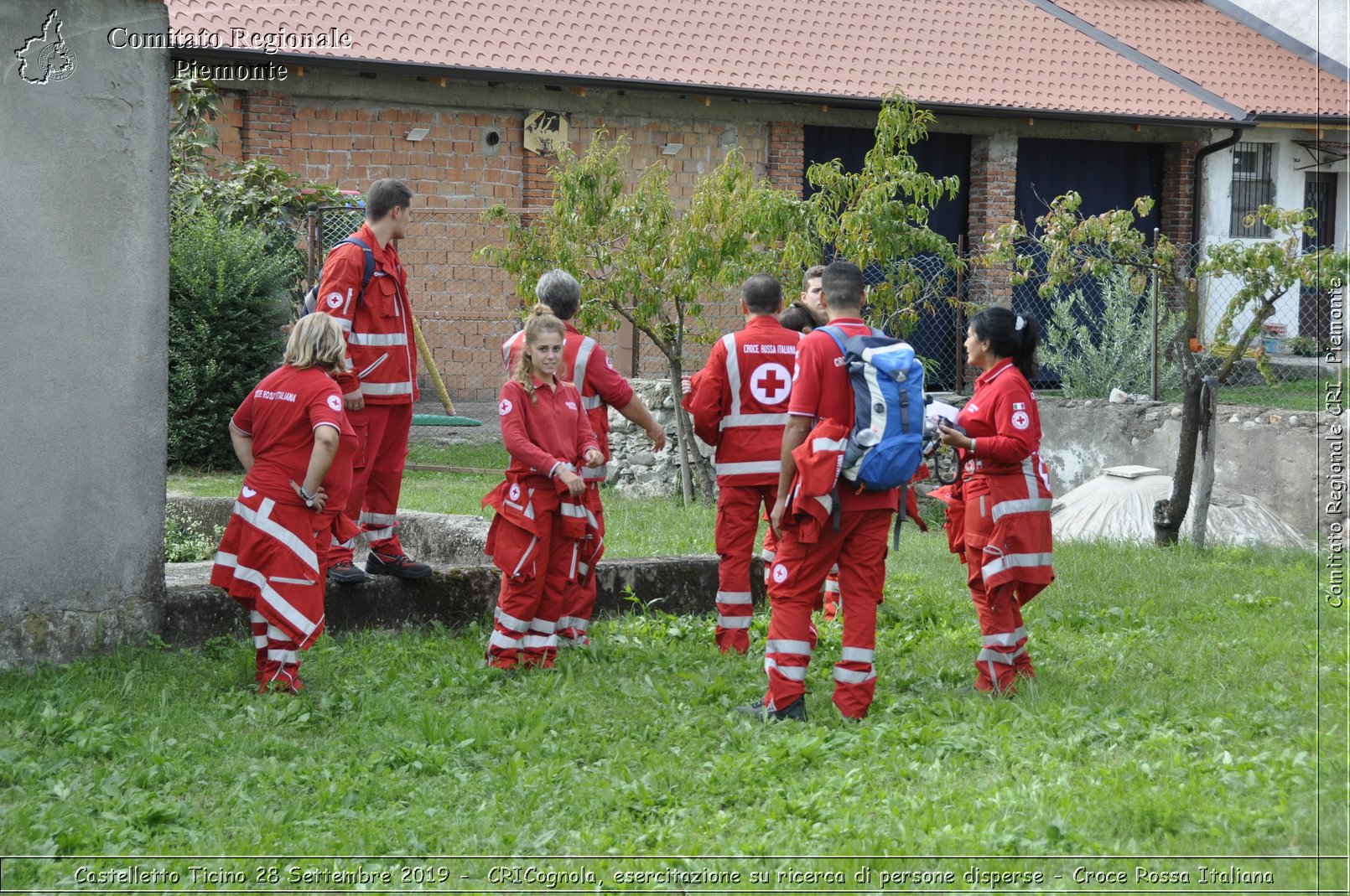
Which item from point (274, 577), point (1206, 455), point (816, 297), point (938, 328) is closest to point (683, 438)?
point (1206, 455)

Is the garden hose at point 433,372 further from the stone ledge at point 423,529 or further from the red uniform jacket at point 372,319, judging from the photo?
the red uniform jacket at point 372,319

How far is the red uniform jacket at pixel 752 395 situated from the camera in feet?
22.5

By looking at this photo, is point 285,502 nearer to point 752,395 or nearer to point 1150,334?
point 752,395

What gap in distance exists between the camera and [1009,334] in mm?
6164

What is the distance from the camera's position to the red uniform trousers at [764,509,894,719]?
567 centimetres

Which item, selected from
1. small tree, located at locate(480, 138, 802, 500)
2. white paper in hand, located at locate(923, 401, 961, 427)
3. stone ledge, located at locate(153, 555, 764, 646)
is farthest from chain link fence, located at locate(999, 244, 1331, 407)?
white paper in hand, located at locate(923, 401, 961, 427)

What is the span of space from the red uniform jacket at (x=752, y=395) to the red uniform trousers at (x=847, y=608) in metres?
1.15

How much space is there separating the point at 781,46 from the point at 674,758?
1685cm

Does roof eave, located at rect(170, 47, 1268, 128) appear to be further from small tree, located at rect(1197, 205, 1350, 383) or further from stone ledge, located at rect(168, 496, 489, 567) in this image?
small tree, located at rect(1197, 205, 1350, 383)

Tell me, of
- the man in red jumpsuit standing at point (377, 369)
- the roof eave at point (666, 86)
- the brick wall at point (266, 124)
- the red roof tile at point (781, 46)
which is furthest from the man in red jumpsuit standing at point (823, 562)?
the brick wall at point (266, 124)

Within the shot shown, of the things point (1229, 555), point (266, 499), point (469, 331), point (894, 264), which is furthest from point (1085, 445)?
point (266, 499)

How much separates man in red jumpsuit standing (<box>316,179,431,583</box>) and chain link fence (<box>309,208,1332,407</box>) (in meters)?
4.95

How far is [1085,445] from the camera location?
42.3ft

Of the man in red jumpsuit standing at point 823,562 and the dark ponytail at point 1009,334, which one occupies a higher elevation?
the dark ponytail at point 1009,334
